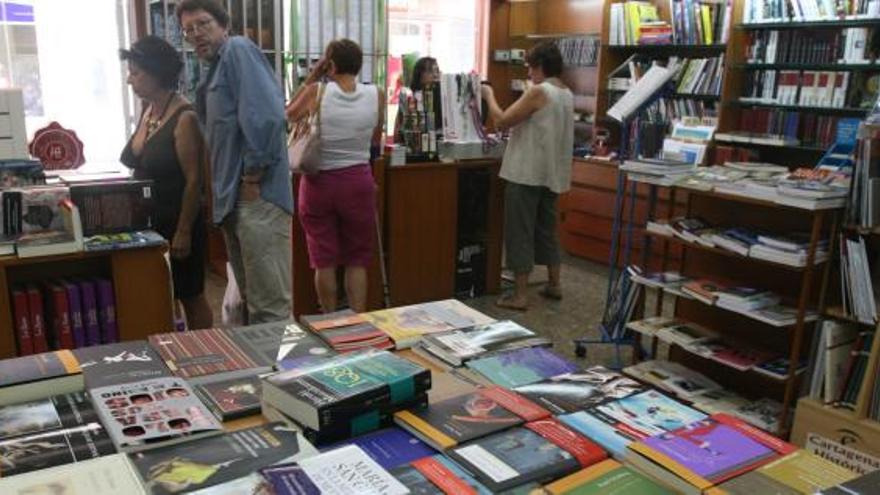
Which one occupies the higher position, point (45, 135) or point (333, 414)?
point (45, 135)

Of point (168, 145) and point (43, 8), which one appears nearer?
point (168, 145)

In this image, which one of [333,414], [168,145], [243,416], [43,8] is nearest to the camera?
[333,414]

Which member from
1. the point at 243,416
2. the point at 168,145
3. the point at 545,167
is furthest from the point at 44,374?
the point at 545,167

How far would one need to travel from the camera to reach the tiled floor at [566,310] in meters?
3.76

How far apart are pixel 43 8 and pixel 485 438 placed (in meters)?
4.85

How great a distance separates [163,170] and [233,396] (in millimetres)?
1614

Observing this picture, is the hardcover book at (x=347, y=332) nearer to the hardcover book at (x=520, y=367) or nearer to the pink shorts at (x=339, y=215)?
the hardcover book at (x=520, y=367)

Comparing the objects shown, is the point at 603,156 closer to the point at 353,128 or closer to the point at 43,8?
the point at 353,128

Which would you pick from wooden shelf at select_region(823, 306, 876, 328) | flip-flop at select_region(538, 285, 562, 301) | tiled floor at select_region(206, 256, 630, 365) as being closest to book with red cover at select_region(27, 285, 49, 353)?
tiled floor at select_region(206, 256, 630, 365)

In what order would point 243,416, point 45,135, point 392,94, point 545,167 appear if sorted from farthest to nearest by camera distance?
1. point 392,94
2. point 545,167
3. point 45,135
4. point 243,416

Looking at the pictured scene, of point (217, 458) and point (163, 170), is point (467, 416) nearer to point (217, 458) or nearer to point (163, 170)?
point (217, 458)

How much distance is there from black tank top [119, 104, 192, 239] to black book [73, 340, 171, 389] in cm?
124

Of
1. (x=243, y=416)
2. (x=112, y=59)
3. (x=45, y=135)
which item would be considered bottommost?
(x=243, y=416)

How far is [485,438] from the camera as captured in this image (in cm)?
131
